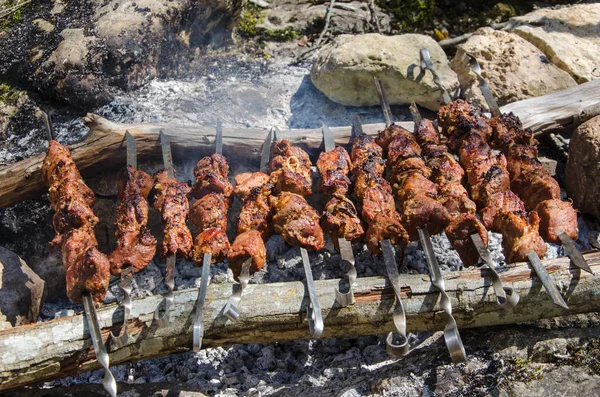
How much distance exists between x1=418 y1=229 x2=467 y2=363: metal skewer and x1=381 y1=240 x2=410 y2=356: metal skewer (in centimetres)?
22

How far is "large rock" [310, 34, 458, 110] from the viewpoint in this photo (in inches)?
215

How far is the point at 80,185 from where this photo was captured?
4043 millimetres

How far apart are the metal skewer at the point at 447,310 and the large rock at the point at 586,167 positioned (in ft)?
6.28

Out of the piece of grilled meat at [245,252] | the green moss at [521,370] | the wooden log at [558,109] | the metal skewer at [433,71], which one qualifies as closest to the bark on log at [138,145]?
the metal skewer at [433,71]

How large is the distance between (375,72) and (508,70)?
4.57ft

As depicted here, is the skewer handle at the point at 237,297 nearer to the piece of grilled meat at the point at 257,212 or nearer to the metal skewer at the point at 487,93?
the piece of grilled meat at the point at 257,212

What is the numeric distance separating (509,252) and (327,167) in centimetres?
142

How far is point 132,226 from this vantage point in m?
3.71

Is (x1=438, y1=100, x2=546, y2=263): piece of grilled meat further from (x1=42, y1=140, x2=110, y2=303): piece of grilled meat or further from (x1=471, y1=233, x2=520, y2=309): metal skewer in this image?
(x1=42, y1=140, x2=110, y2=303): piece of grilled meat

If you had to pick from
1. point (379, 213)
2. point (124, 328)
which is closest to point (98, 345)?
point (124, 328)

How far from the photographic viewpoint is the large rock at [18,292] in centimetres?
379

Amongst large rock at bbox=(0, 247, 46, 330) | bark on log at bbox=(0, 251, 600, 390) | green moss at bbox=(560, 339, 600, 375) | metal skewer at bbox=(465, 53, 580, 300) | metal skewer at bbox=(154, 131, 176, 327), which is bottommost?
large rock at bbox=(0, 247, 46, 330)

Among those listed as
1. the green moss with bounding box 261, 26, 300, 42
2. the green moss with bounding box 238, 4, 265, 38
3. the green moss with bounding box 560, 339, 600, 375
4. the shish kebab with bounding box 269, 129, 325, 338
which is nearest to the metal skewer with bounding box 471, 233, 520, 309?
the green moss with bounding box 560, 339, 600, 375

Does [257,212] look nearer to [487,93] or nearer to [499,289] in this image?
[499,289]
